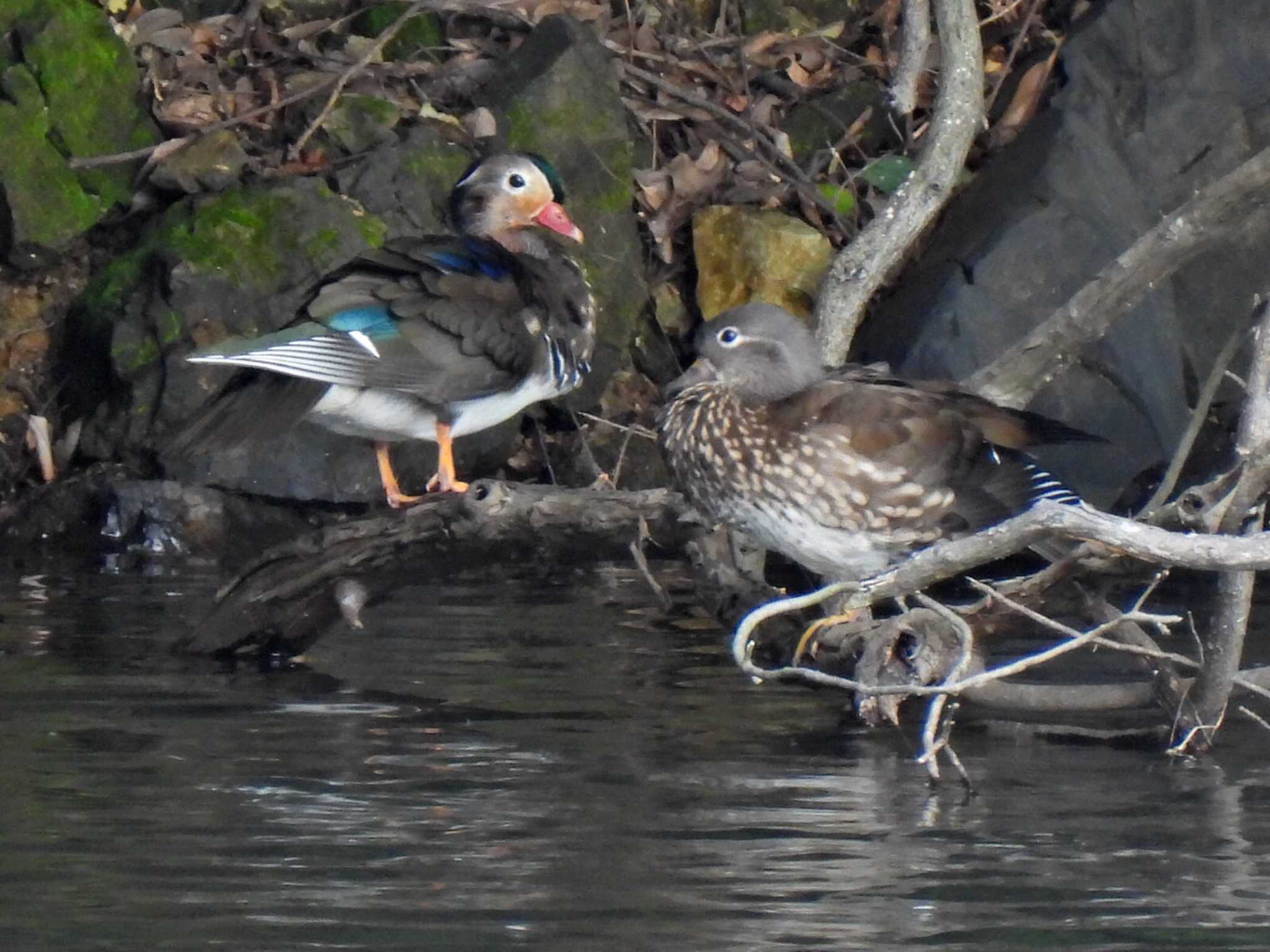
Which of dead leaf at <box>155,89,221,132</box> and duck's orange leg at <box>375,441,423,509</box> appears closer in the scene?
duck's orange leg at <box>375,441,423,509</box>

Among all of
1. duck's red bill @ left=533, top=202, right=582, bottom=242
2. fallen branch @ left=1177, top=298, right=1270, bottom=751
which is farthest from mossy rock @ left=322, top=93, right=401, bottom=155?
fallen branch @ left=1177, top=298, right=1270, bottom=751

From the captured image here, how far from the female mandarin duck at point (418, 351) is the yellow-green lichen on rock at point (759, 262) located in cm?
186

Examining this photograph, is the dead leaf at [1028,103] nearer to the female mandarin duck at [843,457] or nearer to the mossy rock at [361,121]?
the mossy rock at [361,121]

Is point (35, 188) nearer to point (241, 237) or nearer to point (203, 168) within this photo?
point (203, 168)

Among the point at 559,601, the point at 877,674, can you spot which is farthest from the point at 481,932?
the point at 559,601

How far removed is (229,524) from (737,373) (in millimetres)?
3123

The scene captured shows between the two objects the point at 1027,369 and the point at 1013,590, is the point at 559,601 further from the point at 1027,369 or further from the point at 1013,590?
the point at 1013,590

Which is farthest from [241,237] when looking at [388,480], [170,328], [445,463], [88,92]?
[445,463]

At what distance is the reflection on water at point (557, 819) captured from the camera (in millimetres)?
3146

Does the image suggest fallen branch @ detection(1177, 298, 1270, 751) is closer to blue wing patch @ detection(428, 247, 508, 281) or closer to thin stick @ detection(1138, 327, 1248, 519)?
thin stick @ detection(1138, 327, 1248, 519)

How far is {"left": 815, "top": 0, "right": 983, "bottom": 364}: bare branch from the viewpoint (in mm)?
5414

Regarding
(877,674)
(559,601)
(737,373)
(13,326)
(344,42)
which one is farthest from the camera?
(344,42)

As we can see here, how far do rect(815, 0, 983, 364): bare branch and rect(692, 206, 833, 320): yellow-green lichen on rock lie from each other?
2265mm

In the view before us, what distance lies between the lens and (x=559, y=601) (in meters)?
6.46
